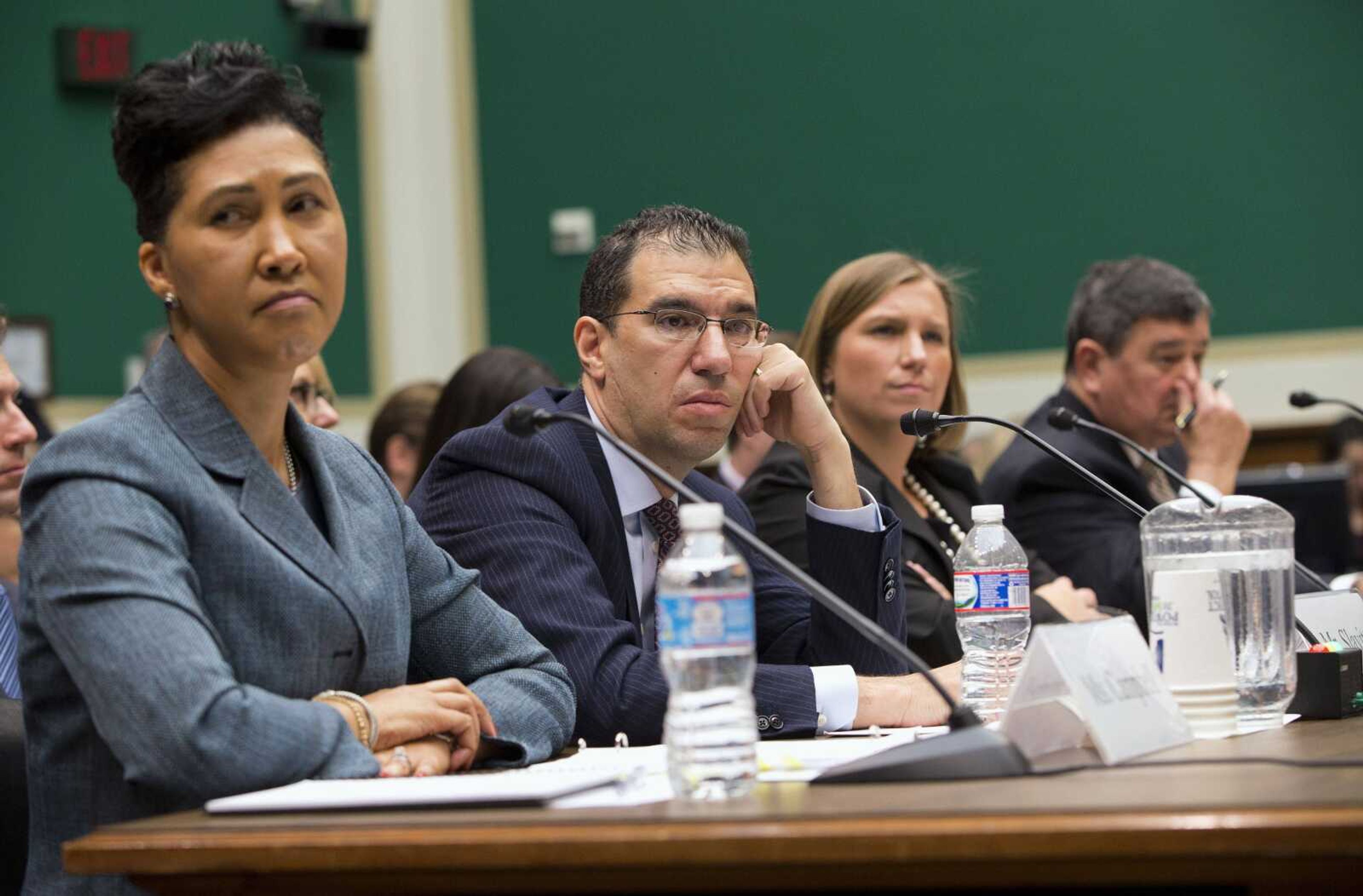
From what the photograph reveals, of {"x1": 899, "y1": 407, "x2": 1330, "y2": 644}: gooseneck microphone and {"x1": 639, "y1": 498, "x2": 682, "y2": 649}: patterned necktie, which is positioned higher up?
{"x1": 899, "y1": 407, "x2": 1330, "y2": 644}: gooseneck microphone

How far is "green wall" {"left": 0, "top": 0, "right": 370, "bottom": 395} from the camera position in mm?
6586

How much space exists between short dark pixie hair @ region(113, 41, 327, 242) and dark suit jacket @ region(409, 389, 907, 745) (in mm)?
628

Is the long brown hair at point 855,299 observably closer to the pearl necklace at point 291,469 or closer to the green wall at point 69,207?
the pearl necklace at point 291,469

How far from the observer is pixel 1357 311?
6.96 m

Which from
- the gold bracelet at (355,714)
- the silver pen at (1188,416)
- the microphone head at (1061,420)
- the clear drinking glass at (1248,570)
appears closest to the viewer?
the gold bracelet at (355,714)

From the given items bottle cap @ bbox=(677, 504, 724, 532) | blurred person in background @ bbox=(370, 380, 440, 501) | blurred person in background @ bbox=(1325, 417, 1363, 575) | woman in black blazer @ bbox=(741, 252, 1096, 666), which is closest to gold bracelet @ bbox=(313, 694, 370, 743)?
bottle cap @ bbox=(677, 504, 724, 532)

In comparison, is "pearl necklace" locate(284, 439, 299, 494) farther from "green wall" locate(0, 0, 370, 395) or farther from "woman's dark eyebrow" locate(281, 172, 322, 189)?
"green wall" locate(0, 0, 370, 395)

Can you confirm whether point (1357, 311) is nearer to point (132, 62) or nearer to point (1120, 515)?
point (1120, 515)

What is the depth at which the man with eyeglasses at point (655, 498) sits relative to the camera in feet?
6.64

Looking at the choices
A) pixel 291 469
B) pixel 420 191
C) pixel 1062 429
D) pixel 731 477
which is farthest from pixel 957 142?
pixel 291 469

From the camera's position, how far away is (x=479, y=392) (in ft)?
11.5

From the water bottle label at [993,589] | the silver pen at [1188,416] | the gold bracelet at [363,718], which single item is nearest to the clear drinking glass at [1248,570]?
the water bottle label at [993,589]

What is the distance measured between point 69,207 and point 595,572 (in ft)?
17.1

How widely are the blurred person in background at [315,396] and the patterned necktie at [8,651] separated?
3.53ft
